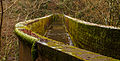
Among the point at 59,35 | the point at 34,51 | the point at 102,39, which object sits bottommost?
the point at 59,35

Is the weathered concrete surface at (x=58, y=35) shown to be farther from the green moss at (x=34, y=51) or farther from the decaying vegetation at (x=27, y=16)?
the green moss at (x=34, y=51)

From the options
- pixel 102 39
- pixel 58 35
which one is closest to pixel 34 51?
pixel 102 39

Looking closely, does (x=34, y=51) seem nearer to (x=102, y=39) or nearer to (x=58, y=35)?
(x=102, y=39)

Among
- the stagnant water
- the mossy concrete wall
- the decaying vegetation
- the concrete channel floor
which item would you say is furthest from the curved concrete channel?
the concrete channel floor

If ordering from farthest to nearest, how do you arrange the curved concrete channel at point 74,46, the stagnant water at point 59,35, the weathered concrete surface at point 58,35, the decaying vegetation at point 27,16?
the decaying vegetation at point 27,16 < the weathered concrete surface at point 58,35 < the stagnant water at point 59,35 < the curved concrete channel at point 74,46

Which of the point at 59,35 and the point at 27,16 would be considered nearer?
the point at 59,35

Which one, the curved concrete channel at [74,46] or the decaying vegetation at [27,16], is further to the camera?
the decaying vegetation at [27,16]

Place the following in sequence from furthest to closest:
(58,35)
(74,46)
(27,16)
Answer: (27,16), (58,35), (74,46)

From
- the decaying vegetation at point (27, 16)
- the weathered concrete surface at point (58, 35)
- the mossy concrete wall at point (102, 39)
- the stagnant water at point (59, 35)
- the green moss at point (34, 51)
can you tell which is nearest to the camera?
the green moss at point (34, 51)

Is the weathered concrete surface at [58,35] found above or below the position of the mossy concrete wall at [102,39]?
below

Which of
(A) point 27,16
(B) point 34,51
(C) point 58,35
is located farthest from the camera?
(A) point 27,16

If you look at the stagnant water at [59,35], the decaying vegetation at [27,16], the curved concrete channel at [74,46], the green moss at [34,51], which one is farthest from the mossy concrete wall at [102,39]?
the decaying vegetation at [27,16]

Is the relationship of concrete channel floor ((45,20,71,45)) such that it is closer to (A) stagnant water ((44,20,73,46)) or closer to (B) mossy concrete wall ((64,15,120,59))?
(A) stagnant water ((44,20,73,46))

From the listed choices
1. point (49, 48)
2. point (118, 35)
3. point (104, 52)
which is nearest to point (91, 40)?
point (104, 52)
